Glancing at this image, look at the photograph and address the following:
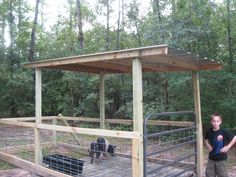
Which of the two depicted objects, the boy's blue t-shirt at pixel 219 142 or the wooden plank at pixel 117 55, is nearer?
the wooden plank at pixel 117 55

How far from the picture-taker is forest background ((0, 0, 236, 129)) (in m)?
8.75

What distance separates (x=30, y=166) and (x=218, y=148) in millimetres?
3615

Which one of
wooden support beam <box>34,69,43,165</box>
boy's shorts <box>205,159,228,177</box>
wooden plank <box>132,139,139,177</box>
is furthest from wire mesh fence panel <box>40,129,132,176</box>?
boy's shorts <box>205,159,228,177</box>

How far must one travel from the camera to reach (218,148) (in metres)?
4.47

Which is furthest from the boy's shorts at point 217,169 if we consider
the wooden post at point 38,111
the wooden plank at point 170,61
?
the wooden post at point 38,111

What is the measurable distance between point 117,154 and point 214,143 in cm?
305

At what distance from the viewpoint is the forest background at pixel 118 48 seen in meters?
8.75

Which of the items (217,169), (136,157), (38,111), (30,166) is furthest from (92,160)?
(217,169)

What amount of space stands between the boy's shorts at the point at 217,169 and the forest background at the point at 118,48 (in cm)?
375

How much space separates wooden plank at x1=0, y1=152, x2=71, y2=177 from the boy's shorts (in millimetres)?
2371

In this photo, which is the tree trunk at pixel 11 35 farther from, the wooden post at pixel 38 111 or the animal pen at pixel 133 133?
the wooden post at pixel 38 111

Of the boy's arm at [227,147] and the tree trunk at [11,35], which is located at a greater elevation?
the tree trunk at [11,35]

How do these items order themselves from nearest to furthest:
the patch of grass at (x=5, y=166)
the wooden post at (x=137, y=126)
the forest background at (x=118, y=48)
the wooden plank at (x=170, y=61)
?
the wooden post at (x=137, y=126)
the wooden plank at (x=170, y=61)
the patch of grass at (x=5, y=166)
the forest background at (x=118, y=48)

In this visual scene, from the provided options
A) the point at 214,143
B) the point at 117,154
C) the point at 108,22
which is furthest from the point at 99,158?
the point at 108,22
